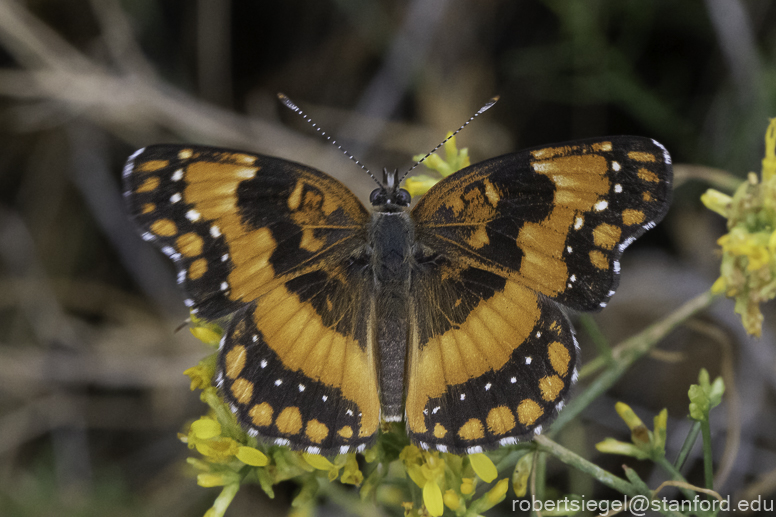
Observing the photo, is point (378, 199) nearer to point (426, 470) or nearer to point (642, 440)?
point (426, 470)

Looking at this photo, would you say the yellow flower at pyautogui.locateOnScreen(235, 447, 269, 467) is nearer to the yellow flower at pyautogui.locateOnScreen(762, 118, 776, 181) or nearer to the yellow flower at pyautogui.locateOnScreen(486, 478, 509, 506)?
the yellow flower at pyautogui.locateOnScreen(486, 478, 509, 506)

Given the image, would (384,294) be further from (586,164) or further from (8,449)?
(8,449)

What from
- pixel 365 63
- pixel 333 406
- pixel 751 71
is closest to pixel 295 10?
pixel 365 63

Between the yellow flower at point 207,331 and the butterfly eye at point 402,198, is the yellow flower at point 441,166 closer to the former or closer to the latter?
the butterfly eye at point 402,198

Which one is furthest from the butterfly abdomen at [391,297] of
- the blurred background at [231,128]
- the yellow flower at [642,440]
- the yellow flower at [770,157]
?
the blurred background at [231,128]

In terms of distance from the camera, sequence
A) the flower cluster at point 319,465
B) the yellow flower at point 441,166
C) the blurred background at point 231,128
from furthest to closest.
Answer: the blurred background at point 231,128 < the yellow flower at point 441,166 < the flower cluster at point 319,465

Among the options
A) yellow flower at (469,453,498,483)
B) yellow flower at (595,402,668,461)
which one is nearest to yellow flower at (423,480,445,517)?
yellow flower at (469,453,498,483)

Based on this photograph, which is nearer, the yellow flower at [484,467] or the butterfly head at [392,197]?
the yellow flower at [484,467]
